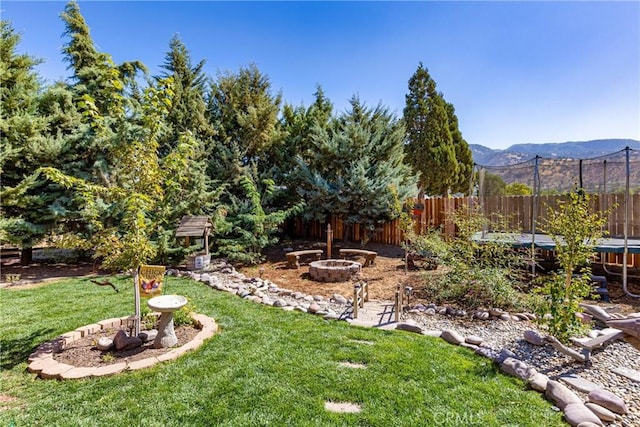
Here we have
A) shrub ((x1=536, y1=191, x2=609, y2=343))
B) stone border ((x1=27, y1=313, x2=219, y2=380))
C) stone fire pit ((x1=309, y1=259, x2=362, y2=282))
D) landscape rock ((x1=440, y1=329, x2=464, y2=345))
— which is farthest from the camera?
stone fire pit ((x1=309, y1=259, x2=362, y2=282))

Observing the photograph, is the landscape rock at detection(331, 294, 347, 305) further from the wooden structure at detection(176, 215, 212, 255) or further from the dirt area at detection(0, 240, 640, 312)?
the wooden structure at detection(176, 215, 212, 255)

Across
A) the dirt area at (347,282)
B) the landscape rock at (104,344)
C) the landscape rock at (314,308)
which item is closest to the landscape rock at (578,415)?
the landscape rock at (314,308)

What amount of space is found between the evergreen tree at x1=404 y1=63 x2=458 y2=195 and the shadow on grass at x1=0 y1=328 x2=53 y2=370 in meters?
16.6

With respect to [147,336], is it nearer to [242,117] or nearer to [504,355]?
[504,355]

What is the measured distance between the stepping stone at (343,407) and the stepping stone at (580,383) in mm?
2142

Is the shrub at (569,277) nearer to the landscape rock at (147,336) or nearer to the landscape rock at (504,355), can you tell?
the landscape rock at (504,355)

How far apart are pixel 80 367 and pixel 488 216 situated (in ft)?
33.4

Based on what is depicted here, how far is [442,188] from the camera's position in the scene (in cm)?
1870

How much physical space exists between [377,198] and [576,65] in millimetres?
6232

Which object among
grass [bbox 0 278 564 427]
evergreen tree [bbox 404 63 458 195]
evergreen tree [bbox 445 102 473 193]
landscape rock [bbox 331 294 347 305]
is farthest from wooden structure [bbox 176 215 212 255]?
evergreen tree [bbox 445 102 473 193]

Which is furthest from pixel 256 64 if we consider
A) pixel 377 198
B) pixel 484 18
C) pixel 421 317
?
pixel 421 317

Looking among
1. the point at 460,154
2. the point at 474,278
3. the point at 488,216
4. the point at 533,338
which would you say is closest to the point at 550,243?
the point at 488,216

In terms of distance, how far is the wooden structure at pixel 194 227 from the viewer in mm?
8016

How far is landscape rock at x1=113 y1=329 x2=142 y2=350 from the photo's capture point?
11.8ft
